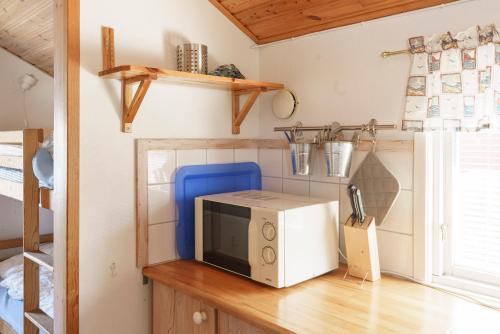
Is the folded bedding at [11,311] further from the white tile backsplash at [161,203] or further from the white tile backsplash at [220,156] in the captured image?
the white tile backsplash at [220,156]

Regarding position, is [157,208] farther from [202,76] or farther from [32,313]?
[32,313]

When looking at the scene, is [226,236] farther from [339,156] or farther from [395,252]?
[395,252]

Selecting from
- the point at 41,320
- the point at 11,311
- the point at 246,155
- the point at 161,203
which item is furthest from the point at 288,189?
the point at 11,311

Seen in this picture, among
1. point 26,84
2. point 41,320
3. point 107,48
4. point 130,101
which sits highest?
point 26,84

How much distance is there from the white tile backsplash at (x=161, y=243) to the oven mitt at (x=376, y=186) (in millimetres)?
829

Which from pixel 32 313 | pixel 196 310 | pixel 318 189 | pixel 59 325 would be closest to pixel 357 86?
pixel 318 189

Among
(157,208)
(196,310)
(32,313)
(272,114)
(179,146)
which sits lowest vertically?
(32,313)

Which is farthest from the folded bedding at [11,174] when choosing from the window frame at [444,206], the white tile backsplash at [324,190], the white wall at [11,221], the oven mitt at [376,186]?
the window frame at [444,206]

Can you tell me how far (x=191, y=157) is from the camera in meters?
1.96

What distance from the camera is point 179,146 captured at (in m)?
1.91

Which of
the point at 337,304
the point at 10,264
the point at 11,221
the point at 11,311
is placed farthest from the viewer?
the point at 11,221

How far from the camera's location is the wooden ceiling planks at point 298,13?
1670 millimetres

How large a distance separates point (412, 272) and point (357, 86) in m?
0.78

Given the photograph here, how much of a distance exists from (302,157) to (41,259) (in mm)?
1268
